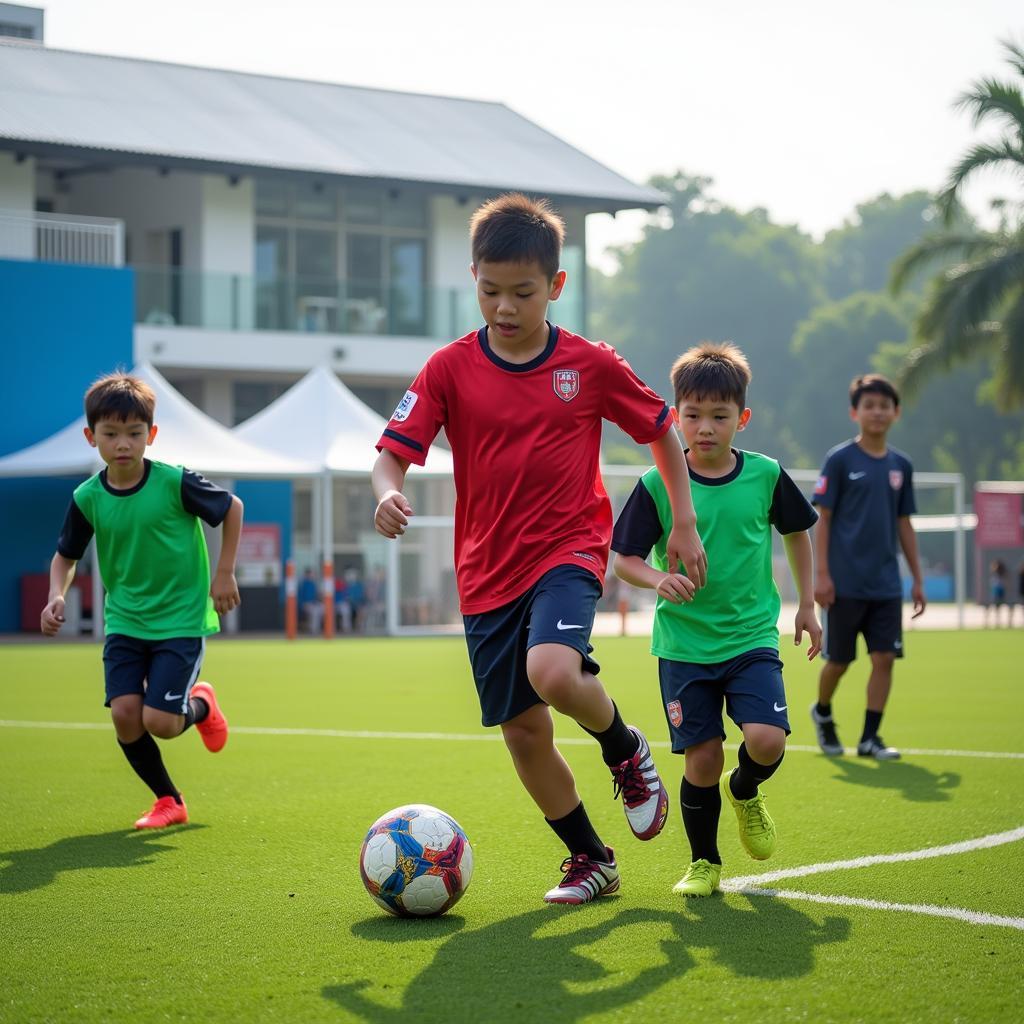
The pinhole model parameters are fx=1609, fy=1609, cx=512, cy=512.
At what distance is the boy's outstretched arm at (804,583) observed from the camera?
17.4 ft

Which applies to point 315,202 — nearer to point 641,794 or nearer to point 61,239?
point 61,239

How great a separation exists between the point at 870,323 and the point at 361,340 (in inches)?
1950

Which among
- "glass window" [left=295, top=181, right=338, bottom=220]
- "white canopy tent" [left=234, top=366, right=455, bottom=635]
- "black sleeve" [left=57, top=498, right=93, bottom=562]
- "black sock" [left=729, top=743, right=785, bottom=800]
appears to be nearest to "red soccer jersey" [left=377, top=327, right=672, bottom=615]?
"black sock" [left=729, top=743, right=785, bottom=800]

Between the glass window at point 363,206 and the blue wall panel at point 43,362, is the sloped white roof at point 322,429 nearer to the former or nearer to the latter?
the blue wall panel at point 43,362

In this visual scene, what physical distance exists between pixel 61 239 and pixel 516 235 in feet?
82.6

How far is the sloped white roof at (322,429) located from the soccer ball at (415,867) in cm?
1856

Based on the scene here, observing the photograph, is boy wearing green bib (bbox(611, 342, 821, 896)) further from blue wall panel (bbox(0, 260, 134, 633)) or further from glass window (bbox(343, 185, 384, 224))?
glass window (bbox(343, 185, 384, 224))

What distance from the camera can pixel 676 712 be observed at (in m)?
5.22

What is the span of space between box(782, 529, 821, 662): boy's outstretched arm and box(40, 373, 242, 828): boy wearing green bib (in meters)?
2.47

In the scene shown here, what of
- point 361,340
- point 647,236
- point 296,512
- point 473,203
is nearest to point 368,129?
point 473,203

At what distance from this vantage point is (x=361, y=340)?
104 feet

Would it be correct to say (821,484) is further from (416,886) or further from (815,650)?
(416,886)

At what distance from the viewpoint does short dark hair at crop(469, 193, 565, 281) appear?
4.70 m

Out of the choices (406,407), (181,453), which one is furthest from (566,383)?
(181,453)
